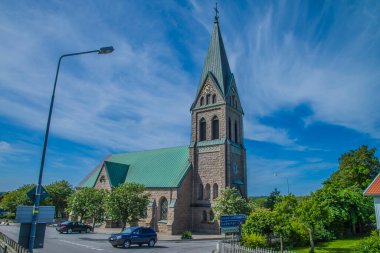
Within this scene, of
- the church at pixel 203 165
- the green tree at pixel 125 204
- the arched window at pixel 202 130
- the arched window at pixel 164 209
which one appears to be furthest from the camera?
the arched window at pixel 202 130

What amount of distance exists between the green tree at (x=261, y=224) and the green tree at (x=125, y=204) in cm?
1325

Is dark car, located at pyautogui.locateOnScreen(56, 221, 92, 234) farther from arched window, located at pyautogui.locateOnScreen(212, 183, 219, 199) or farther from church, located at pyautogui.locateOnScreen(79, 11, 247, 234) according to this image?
arched window, located at pyautogui.locateOnScreen(212, 183, 219, 199)

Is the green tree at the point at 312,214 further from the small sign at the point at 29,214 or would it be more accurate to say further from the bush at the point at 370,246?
the small sign at the point at 29,214

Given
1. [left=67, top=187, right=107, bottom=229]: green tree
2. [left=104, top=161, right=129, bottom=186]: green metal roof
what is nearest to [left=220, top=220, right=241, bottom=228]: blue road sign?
[left=67, top=187, right=107, bottom=229]: green tree

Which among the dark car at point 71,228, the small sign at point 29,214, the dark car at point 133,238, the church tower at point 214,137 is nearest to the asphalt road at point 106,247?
the dark car at point 133,238

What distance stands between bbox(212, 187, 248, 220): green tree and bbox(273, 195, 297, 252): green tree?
11.9 metres

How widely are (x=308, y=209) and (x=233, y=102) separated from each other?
27.7m

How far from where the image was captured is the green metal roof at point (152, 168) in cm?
4520

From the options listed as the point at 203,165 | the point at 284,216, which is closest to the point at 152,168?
the point at 203,165

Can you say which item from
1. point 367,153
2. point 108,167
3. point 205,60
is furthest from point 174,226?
point 367,153

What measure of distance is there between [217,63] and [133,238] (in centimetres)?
3075

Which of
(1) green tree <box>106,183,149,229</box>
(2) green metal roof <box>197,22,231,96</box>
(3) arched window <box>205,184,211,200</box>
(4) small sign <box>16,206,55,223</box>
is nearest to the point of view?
(4) small sign <box>16,206,55,223</box>

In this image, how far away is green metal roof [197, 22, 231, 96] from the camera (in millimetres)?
46375

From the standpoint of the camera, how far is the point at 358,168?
43656 millimetres
